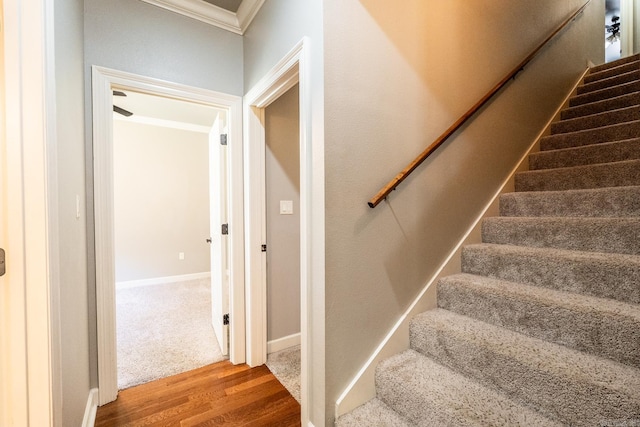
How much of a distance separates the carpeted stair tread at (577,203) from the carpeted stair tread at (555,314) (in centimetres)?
68

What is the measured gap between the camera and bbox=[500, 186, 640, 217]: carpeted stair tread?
154 cm

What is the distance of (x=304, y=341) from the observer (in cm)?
144

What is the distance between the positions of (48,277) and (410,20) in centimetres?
209

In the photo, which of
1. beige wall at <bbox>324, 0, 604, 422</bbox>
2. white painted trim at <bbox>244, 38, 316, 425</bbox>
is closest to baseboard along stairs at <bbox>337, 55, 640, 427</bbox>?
beige wall at <bbox>324, 0, 604, 422</bbox>

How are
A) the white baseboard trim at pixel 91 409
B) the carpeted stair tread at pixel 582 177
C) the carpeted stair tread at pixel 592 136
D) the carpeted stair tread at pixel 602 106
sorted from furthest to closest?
the carpeted stair tread at pixel 602 106 → the carpeted stair tread at pixel 592 136 → the carpeted stair tread at pixel 582 177 → the white baseboard trim at pixel 91 409

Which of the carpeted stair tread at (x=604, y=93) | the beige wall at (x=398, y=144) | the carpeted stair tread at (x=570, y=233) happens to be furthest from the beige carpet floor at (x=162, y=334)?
the carpeted stair tread at (x=604, y=93)

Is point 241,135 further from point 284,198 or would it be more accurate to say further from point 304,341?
point 304,341

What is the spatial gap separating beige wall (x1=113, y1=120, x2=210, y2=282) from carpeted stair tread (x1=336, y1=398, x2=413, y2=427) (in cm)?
423

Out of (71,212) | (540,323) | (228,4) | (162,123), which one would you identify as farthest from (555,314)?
(162,123)

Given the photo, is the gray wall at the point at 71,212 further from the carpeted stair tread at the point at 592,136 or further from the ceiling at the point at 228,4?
the carpeted stair tread at the point at 592,136

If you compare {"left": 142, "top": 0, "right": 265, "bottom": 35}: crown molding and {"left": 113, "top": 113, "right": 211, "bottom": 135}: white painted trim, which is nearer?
{"left": 142, "top": 0, "right": 265, "bottom": 35}: crown molding

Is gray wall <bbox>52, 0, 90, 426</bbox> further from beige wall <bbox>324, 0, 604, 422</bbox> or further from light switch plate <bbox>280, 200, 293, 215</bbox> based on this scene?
light switch plate <bbox>280, 200, 293, 215</bbox>

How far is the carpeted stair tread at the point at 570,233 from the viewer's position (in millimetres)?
1390

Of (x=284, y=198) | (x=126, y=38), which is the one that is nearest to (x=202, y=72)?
(x=126, y=38)
